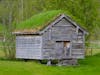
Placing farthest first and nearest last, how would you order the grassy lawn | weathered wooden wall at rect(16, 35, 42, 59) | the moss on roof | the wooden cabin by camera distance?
1. the moss on roof
2. weathered wooden wall at rect(16, 35, 42, 59)
3. the wooden cabin
4. the grassy lawn

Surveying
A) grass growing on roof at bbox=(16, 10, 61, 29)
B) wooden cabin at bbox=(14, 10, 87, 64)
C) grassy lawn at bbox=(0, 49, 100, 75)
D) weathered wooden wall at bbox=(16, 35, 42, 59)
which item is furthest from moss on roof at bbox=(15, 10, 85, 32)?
grassy lawn at bbox=(0, 49, 100, 75)

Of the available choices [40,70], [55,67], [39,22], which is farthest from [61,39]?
[40,70]

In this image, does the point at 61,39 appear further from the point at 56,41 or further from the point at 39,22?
the point at 39,22

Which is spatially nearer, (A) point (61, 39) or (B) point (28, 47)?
(A) point (61, 39)

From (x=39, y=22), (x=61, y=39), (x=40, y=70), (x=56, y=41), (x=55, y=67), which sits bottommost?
(x=55, y=67)

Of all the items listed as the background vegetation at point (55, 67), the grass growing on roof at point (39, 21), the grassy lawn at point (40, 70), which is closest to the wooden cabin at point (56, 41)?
the grass growing on roof at point (39, 21)

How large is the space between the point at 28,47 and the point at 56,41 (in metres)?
2.81

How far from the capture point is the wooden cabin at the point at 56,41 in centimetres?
4278

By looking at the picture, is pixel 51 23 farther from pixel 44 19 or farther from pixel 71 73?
pixel 71 73

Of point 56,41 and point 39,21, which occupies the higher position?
point 39,21

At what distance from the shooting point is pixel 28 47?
44625 mm

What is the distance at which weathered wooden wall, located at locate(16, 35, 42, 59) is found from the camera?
141 ft

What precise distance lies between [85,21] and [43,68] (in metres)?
19.4

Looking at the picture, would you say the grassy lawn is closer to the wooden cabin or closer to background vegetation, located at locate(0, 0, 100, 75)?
background vegetation, located at locate(0, 0, 100, 75)
